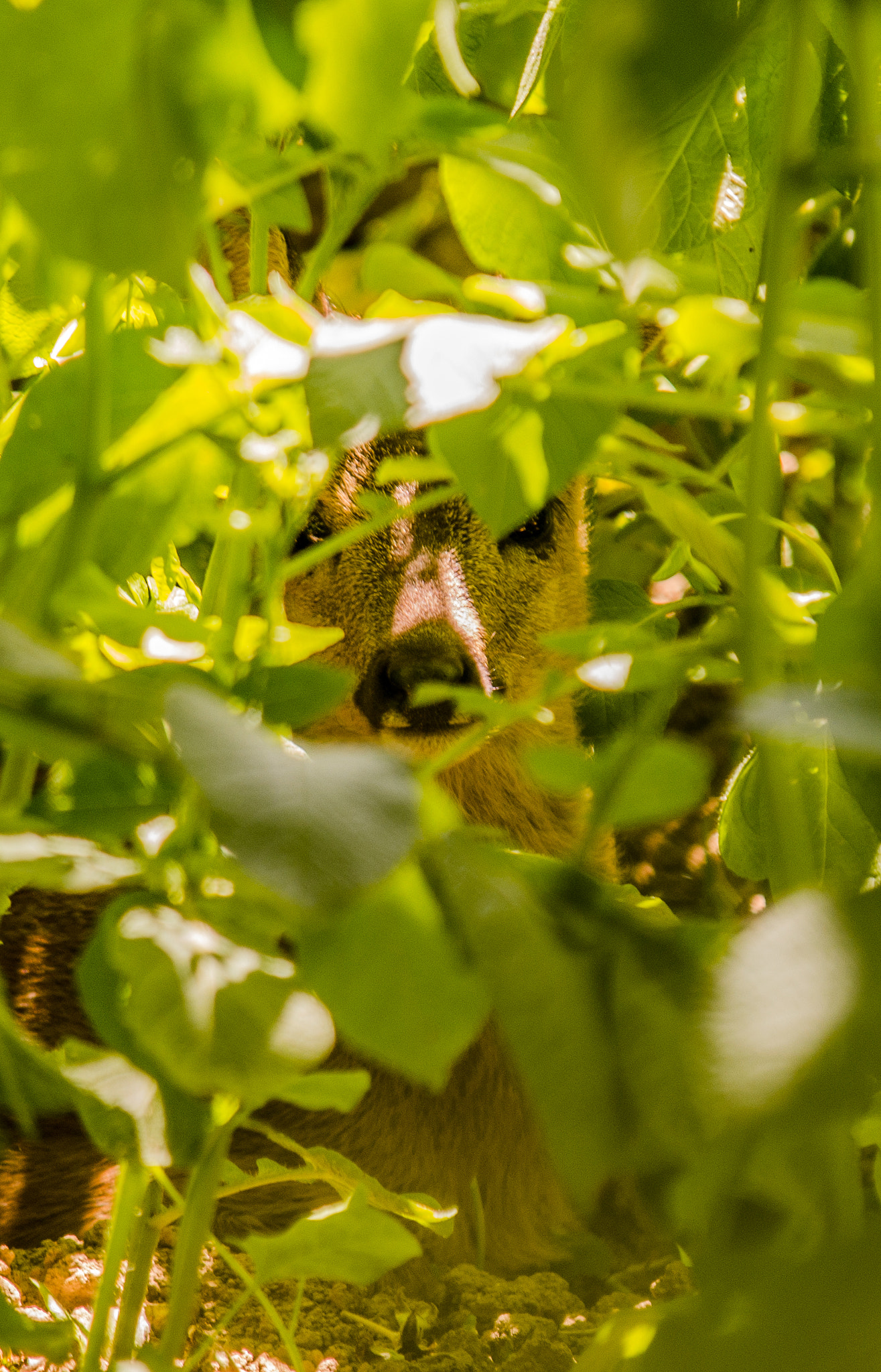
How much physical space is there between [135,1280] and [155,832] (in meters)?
0.21

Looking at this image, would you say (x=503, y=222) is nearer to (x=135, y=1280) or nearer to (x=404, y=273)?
(x=404, y=273)

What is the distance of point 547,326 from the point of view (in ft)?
1.24

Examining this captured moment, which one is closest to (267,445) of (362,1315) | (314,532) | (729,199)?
(729,199)

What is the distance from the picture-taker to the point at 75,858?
0.34 meters

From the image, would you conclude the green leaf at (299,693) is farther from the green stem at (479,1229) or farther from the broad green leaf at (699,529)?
the green stem at (479,1229)

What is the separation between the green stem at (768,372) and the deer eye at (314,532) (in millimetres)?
1311

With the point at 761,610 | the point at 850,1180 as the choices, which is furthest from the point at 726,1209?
the point at 761,610

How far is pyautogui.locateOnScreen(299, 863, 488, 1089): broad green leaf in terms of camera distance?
0.29m

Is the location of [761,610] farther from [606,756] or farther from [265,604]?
[265,604]

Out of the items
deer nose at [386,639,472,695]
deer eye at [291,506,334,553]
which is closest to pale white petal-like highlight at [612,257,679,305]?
deer nose at [386,639,472,695]

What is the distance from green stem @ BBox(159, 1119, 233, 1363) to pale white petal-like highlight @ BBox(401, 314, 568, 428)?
0.89 feet

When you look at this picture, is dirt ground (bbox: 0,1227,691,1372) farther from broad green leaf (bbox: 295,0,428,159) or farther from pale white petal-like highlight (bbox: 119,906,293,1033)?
broad green leaf (bbox: 295,0,428,159)

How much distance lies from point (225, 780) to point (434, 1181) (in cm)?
116

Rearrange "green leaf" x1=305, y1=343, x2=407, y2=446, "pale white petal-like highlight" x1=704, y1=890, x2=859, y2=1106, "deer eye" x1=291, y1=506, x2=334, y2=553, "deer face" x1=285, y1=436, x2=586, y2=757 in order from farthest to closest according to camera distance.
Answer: "deer eye" x1=291, y1=506, x2=334, y2=553 < "deer face" x1=285, y1=436, x2=586, y2=757 < "green leaf" x1=305, y1=343, x2=407, y2=446 < "pale white petal-like highlight" x1=704, y1=890, x2=859, y2=1106
